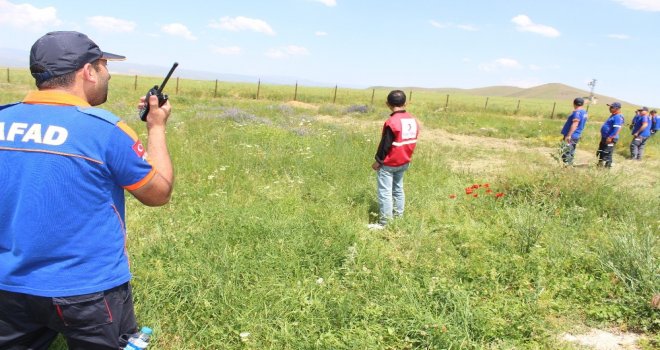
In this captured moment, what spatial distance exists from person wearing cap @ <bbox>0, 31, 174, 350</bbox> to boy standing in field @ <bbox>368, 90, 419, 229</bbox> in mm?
3553

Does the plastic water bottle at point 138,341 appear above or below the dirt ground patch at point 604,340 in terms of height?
above

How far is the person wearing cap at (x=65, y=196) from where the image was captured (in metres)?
1.68

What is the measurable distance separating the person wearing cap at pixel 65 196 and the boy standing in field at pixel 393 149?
3.55 meters

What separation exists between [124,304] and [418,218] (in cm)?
405

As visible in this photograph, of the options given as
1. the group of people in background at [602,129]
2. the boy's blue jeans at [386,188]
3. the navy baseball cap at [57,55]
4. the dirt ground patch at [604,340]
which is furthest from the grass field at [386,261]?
the group of people in background at [602,129]

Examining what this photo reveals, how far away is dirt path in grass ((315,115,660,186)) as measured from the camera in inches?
377

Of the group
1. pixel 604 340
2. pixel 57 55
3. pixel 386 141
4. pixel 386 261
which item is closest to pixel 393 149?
pixel 386 141

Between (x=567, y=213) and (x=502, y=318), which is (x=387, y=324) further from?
(x=567, y=213)

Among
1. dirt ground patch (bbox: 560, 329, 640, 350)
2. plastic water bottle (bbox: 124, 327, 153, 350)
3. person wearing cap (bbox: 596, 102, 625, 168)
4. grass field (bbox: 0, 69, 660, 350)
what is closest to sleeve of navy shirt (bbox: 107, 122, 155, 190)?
plastic water bottle (bbox: 124, 327, 153, 350)

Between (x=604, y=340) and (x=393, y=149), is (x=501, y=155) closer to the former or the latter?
(x=393, y=149)

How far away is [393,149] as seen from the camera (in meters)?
5.14

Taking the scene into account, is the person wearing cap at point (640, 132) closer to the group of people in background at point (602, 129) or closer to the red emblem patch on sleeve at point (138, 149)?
the group of people in background at point (602, 129)

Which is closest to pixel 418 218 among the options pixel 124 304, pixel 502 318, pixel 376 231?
pixel 376 231

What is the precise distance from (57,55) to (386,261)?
328cm
